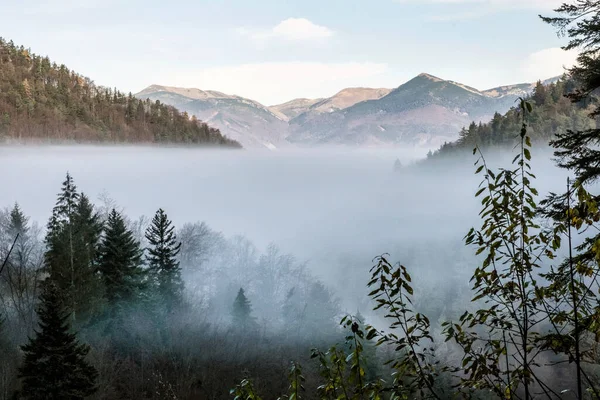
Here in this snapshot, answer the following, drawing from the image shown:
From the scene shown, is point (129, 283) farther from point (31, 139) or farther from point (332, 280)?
point (31, 139)

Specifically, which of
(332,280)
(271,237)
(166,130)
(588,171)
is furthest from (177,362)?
(166,130)

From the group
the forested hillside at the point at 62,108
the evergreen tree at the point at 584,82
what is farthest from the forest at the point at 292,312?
the forested hillside at the point at 62,108

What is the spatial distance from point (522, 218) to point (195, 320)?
44407 millimetres

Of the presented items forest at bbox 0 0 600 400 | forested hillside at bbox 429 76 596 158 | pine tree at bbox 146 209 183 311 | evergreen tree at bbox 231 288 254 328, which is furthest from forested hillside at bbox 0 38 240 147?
pine tree at bbox 146 209 183 311

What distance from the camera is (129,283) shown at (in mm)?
33375

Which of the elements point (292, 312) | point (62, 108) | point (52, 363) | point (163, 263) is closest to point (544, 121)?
point (292, 312)

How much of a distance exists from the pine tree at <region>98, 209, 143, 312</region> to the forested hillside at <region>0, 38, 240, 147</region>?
13061 centimetres

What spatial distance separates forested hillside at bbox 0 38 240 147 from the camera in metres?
142

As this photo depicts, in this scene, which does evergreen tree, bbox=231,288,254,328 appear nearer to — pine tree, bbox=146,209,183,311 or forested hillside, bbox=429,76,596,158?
pine tree, bbox=146,209,183,311

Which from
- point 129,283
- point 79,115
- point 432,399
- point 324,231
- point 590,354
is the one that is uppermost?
point 79,115

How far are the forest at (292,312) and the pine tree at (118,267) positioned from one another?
10 centimetres

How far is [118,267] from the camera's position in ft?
110

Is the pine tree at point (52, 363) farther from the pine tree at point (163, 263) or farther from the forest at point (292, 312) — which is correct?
the pine tree at point (163, 263)

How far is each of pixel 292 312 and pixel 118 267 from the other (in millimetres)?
35662
